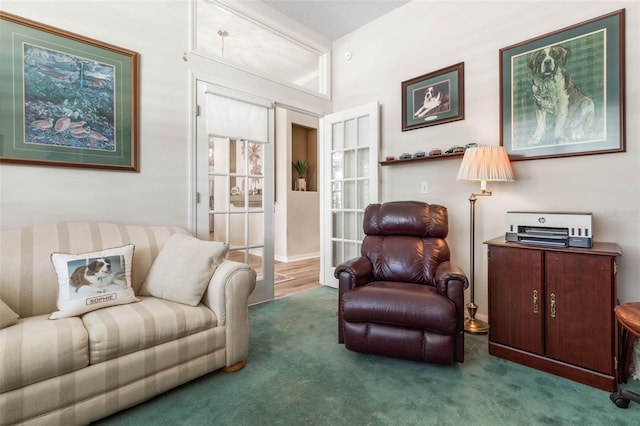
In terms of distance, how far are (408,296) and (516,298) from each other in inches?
28.1

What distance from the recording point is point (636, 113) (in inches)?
74.4

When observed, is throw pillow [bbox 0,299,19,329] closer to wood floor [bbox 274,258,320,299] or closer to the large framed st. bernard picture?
wood floor [bbox 274,258,320,299]

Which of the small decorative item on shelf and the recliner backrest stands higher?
the small decorative item on shelf

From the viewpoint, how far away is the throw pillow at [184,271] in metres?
1.81

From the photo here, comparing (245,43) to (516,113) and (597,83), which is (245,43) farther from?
(597,83)

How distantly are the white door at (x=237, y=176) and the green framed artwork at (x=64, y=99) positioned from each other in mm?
581

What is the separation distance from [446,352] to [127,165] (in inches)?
101

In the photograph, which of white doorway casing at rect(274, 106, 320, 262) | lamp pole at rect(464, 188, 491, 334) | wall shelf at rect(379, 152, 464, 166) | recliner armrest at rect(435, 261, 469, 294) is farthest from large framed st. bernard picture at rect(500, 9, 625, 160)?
white doorway casing at rect(274, 106, 320, 262)

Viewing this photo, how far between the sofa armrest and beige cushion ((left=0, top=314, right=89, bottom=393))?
63cm

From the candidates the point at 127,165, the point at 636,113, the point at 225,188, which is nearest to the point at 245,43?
the point at 225,188

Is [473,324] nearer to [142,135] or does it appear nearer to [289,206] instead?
[142,135]

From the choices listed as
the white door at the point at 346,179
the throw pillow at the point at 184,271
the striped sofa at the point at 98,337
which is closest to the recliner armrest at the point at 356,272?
the striped sofa at the point at 98,337

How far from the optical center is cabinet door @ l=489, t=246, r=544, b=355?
6.11ft

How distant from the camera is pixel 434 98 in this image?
2.87 metres
